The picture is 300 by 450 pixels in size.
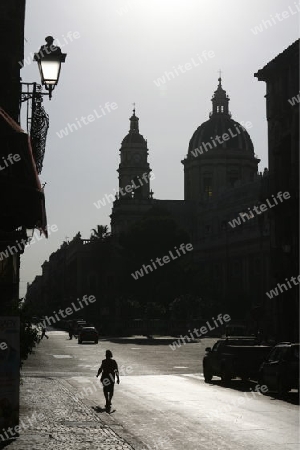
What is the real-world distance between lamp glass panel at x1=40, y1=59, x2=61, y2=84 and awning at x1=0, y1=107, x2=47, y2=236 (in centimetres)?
419

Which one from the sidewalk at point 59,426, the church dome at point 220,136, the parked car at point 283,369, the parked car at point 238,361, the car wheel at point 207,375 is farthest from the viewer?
the church dome at point 220,136

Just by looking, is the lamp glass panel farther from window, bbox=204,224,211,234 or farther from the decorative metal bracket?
window, bbox=204,224,211,234

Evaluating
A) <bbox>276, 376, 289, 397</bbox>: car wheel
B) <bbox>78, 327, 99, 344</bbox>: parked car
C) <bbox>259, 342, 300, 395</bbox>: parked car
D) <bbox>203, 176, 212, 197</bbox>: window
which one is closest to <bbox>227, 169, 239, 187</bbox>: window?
<bbox>203, 176, 212, 197</bbox>: window

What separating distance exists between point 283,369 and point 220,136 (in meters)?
137

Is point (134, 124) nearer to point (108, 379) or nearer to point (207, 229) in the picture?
point (207, 229)

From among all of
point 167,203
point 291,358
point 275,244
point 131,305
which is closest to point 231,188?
point 167,203

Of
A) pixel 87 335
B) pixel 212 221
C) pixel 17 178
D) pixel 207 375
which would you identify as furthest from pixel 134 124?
pixel 17 178

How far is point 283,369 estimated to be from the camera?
22.9 meters

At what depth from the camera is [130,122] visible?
162 m

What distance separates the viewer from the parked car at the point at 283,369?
22.8 metres

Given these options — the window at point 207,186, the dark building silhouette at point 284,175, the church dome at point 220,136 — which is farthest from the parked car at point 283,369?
the window at point 207,186

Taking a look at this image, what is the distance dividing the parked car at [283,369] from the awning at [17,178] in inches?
639

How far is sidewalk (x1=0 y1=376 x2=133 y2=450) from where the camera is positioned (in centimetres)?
1406

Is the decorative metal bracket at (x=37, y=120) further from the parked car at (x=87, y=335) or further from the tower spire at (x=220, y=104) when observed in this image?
the tower spire at (x=220, y=104)
